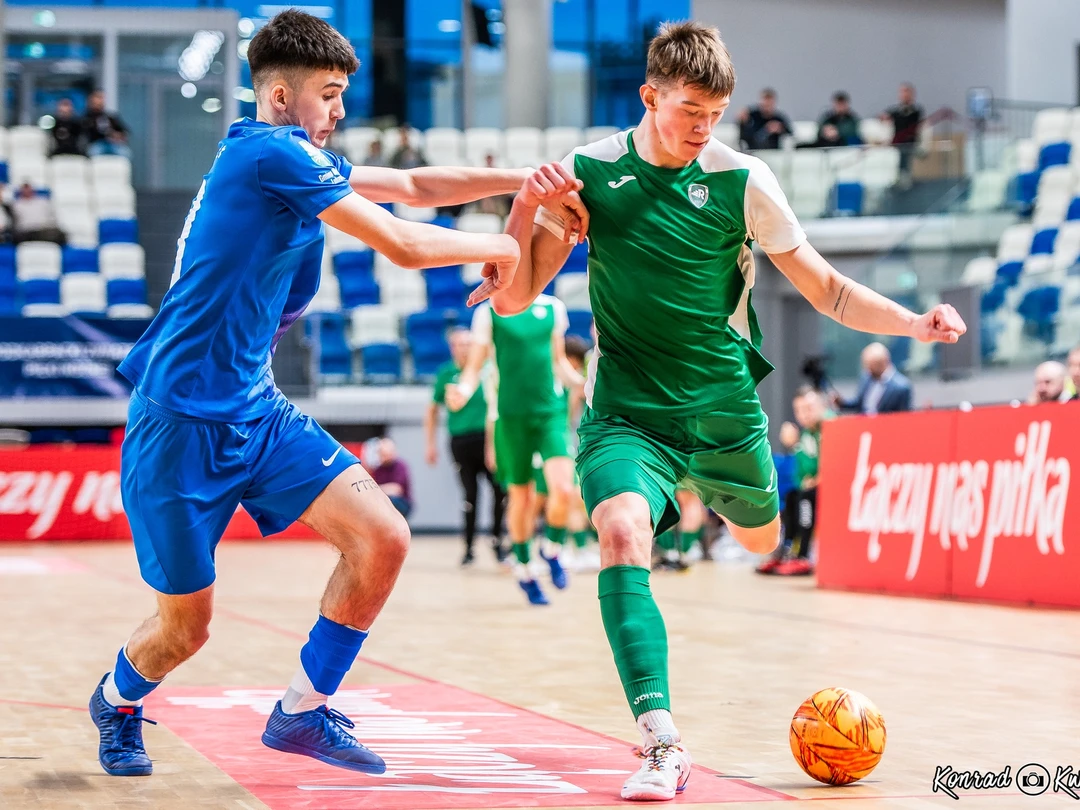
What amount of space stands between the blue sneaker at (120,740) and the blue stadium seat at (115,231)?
19.0m

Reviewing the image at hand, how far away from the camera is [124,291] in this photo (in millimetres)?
21359

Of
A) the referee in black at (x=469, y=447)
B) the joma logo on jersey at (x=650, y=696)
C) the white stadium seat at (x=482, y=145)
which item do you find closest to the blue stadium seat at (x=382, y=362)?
the referee in black at (x=469, y=447)

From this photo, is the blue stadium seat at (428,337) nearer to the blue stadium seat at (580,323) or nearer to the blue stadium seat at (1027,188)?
the blue stadium seat at (580,323)

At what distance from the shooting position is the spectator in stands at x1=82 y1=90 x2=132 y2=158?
2309 cm

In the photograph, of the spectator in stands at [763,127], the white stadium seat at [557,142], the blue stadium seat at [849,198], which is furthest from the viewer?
the white stadium seat at [557,142]

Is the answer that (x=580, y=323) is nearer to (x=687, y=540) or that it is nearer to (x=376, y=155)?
(x=376, y=155)

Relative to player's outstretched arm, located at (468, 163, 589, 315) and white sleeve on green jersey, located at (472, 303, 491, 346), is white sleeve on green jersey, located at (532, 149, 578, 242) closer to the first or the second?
player's outstretched arm, located at (468, 163, 589, 315)

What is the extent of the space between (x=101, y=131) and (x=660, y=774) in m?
21.6

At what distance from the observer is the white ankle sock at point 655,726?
375 centimetres

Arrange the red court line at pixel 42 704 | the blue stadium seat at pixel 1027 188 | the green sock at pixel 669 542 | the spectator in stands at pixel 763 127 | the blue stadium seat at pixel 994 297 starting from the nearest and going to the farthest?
1. the red court line at pixel 42 704
2. the green sock at pixel 669 542
3. the blue stadium seat at pixel 994 297
4. the blue stadium seat at pixel 1027 188
5. the spectator in stands at pixel 763 127

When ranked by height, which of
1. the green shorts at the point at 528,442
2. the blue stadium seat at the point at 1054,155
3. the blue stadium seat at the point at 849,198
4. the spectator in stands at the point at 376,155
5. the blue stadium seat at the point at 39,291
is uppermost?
the spectator in stands at the point at 376,155

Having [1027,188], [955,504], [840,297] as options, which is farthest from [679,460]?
[1027,188]

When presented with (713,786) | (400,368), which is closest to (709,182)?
(713,786)

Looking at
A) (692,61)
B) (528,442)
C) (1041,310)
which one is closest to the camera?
(692,61)
